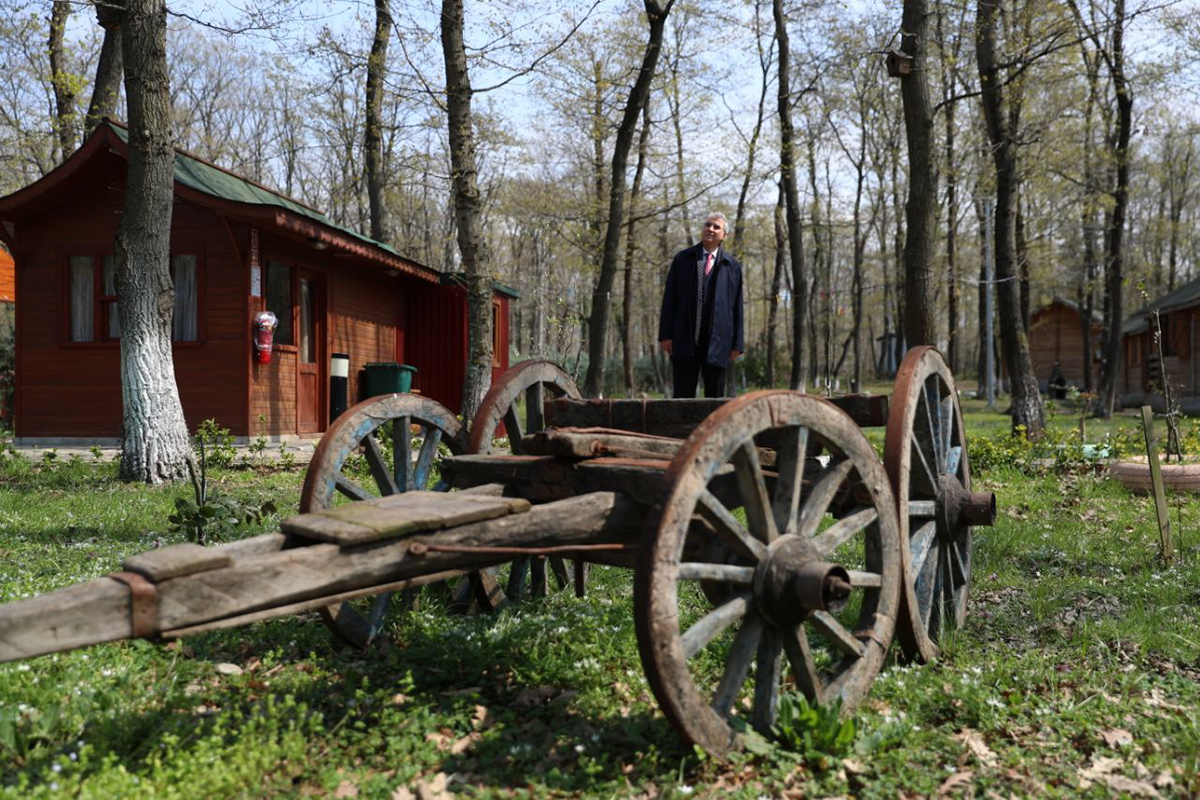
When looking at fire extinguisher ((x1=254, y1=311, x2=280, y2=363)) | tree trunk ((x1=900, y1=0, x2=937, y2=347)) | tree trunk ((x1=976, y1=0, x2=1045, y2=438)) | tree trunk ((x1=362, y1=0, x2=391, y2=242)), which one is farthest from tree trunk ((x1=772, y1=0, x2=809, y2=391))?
fire extinguisher ((x1=254, y1=311, x2=280, y2=363))

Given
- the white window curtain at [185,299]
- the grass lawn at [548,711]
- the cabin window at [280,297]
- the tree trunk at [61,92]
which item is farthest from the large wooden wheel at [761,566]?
the tree trunk at [61,92]

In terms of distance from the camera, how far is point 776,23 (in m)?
22.6

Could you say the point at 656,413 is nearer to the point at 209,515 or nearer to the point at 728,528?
the point at 728,528

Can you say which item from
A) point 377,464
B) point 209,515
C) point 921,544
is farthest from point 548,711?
point 209,515

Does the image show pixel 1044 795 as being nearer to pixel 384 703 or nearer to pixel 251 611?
pixel 384 703

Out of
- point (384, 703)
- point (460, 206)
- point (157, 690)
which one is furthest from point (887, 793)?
point (460, 206)

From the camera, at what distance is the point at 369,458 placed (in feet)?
13.2

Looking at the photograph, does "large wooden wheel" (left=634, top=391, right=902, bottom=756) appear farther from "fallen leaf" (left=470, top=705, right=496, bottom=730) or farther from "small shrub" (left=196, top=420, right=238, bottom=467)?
"small shrub" (left=196, top=420, right=238, bottom=467)

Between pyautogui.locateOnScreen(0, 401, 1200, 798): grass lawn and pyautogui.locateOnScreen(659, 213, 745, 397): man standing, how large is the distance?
86.6 inches

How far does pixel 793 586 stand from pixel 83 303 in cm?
1286

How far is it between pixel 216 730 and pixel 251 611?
734 millimetres

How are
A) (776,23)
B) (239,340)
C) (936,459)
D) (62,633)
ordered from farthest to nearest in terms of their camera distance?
(776,23) → (239,340) → (936,459) → (62,633)

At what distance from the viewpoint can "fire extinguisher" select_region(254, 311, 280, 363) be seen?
1241 cm

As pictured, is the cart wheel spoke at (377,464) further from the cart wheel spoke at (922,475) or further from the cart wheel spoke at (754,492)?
the cart wheel spoke at (922,475)
